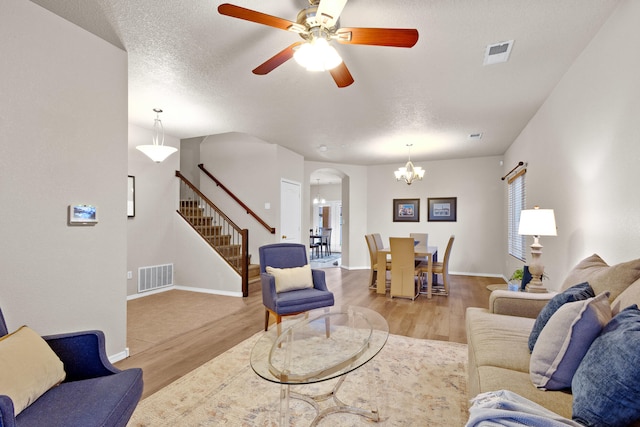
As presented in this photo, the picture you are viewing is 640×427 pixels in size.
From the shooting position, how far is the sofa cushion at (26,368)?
124 centimetres

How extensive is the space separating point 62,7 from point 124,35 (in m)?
0.40

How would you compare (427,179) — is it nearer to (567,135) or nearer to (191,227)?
(567,135)

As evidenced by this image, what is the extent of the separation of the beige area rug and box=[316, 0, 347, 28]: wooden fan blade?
2.27 metres

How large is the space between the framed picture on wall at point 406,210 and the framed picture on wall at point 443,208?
0.96ft

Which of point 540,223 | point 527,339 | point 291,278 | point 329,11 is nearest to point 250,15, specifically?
point 329,11

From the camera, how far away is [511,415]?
0.89 meters

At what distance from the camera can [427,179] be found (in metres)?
7.55

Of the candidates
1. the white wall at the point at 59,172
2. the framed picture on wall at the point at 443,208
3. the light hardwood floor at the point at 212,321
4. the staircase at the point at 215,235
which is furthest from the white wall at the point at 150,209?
the framed picture on wall at the point at 443,208

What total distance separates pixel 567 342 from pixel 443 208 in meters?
6.42

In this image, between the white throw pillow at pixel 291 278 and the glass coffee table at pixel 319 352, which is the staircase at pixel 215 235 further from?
the glass coffee table at pixel 319 352

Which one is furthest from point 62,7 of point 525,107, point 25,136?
point 525,107

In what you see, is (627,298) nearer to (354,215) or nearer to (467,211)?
(467,211)

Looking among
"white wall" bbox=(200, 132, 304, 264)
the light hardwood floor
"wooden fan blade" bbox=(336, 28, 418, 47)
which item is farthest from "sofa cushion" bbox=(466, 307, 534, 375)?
"white wall" bbox=(200, 132, 304, 264)

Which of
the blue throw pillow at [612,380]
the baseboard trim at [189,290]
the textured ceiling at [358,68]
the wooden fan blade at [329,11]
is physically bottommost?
the baseboard trim at [189,290]
